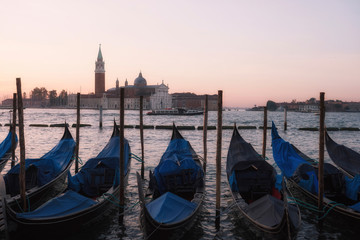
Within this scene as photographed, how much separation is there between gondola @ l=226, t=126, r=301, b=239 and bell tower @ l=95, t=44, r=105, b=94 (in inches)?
3616

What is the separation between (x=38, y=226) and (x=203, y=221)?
259cm

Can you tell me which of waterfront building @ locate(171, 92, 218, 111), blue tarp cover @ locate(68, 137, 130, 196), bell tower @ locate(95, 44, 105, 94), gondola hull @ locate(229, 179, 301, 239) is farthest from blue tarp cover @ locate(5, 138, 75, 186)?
bell tower @ locate(95, 44, 105, 94)

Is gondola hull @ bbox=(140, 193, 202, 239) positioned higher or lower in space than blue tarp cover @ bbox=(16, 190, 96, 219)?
lower

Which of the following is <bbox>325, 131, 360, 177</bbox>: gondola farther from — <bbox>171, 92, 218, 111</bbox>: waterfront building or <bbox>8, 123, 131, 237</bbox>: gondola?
<bbox>171, 92, 218, 111</bbox>: waterfront building

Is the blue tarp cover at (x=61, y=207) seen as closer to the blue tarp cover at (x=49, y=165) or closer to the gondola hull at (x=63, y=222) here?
the gondola hull at (x=63, y=222)

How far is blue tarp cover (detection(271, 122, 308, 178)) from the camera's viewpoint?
6.84 meters

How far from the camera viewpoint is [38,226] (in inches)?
162

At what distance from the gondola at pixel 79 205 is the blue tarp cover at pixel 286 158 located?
348cm

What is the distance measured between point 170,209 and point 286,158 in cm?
361

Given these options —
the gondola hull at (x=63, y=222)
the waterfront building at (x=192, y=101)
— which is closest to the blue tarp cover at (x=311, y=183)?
the gondola hull at (x=63, y=222)

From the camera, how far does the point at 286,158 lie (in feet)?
23.5

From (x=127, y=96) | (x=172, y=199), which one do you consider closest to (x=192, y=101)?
(x=127, y=96)

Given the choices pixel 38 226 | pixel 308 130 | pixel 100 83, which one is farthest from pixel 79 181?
pixel 100 83

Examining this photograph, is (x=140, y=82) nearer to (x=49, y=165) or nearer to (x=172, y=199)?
(x=49, y=165)
